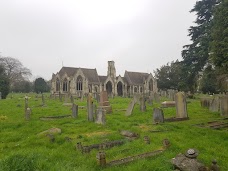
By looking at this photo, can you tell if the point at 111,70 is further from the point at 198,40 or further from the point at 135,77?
the point at 198,40

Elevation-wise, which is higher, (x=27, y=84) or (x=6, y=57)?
(x=6, y=57)

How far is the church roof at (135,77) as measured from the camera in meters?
64.1

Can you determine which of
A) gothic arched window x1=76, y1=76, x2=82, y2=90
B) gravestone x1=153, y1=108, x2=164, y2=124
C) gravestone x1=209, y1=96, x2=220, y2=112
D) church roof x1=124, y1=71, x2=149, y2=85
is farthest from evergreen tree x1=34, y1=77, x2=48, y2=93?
gravestone x1=153, y1=108, x2=164, y2=124

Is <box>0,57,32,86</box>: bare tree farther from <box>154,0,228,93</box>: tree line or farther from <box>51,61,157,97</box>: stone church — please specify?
<box>154,0,228,93</box>: tree line

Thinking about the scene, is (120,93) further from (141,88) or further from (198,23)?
(198,23)

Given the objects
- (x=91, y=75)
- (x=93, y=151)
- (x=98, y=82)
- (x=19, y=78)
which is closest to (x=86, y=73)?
(x=91, y=75)

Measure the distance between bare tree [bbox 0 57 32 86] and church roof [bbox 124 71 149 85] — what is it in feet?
100

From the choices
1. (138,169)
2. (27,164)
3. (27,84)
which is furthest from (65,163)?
(27,84)

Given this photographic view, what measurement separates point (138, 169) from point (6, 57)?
7139cm

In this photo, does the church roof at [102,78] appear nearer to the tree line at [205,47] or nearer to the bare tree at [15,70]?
the bare tree at [15,70]

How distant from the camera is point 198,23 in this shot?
896 inches

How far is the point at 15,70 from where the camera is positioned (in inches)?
2625

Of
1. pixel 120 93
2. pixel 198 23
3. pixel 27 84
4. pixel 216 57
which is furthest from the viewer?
pixel 27 84

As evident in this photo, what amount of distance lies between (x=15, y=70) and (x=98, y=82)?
2658cm
